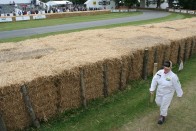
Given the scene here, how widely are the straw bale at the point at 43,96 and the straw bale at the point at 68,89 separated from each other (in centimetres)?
22

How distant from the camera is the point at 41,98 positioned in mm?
8109

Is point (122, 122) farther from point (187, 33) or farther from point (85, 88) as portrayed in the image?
point (187, 33)

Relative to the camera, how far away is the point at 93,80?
949 cm

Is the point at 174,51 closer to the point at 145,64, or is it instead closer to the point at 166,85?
the point at 145,64

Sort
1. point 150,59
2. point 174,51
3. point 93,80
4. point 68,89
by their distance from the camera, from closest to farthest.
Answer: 1. point 68,89
2. point 93,80
3. point 150,59
4. point 174,51

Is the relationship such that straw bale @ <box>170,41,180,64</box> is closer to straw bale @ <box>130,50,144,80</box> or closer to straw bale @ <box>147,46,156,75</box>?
straw bale @ <box>147,46,156,75</box>

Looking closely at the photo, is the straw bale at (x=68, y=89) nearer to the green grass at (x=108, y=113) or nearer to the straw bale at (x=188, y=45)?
the green grass at (x=108, y=113)

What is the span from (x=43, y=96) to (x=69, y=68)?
130 centimetres

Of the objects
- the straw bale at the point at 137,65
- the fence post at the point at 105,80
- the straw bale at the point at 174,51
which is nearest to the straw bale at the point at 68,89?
the fence post at the point at 105,80

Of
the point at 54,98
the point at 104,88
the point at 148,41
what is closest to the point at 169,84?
the point at 104,88

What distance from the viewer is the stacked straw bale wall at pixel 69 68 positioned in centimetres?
773

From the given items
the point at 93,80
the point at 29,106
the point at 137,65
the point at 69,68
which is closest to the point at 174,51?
the point at 137,65

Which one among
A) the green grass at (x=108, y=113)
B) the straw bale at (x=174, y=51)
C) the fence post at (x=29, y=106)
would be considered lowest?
the green grass at (x=108, y=113)

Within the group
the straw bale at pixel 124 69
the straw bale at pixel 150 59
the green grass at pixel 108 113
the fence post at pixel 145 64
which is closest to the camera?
the green grass at pixel 108 113
